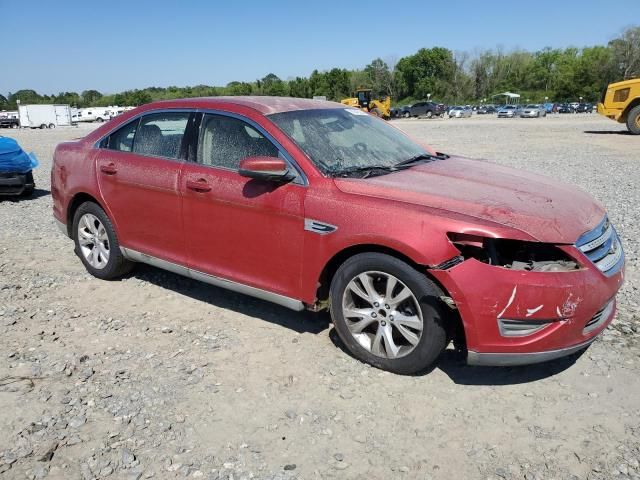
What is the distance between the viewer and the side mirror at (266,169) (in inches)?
141

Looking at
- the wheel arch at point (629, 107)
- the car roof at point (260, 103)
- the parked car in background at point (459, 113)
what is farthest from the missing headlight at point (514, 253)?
the parked car in background at point (459, 113)

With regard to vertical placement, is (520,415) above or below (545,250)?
below

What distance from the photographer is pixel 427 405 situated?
10.3 ft

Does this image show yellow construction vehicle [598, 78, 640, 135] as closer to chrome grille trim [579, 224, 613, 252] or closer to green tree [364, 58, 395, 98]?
chrome grille trim [579, 224, 613, 252]

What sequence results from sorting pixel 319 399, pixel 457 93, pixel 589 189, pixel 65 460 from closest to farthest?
pixel 65 460 → pixel 319 399 → pixel 589 189 → pixel 457 93

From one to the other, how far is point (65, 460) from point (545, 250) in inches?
112

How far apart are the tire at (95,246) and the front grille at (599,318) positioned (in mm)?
3910

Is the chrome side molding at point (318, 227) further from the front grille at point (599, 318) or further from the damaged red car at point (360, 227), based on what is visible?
the front grille at point (599, 318)

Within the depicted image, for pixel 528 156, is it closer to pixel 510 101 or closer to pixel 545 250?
pixel 545 250

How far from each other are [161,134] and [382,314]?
254cm

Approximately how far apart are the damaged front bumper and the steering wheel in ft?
4.46

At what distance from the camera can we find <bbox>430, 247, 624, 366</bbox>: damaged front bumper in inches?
117

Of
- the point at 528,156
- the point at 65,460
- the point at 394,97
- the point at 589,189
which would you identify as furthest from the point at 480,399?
the point at 394,97

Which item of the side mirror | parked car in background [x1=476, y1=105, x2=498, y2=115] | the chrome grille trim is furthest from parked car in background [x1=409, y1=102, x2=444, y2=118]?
the side mirror
